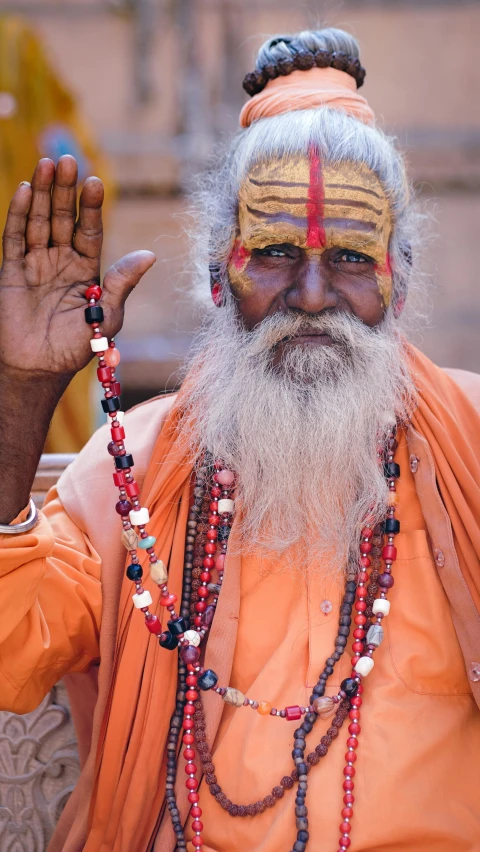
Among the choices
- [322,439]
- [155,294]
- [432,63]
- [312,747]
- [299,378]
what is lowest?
[312,747]

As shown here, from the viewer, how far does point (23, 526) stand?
198 cm

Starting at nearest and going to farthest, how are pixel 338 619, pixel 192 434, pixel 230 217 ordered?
1. pixel 338 619
2. pixel 192 434
3. pixel 230 217

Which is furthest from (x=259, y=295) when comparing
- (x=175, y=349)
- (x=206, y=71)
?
(x=206, y=71)

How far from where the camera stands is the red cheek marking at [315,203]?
2.31 m

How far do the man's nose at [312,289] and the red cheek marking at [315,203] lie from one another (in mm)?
44

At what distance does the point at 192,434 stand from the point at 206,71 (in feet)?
23.6

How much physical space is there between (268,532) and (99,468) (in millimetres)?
479

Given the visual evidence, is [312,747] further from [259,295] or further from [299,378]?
[259,295]

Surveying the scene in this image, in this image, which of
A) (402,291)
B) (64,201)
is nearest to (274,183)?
(402,291)

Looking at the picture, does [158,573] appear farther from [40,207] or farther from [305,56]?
[305,56]

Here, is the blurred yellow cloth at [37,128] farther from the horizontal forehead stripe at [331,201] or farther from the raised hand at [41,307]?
the raised hand at [41,307]

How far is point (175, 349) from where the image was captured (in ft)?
28.7

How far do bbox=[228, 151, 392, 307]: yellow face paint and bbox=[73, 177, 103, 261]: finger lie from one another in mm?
539

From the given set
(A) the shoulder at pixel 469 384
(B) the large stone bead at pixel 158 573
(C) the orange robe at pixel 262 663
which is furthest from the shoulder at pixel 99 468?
(A) the shoulder at pixel 469 384
